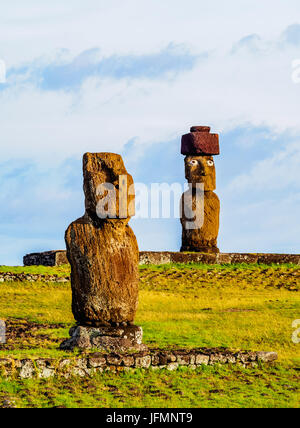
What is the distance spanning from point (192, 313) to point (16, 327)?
571 cm

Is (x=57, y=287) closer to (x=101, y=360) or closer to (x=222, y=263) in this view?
(x=222, y=263)

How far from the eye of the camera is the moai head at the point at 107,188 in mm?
13289

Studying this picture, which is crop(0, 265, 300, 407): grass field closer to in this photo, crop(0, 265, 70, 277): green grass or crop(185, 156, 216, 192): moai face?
crop(0, 265, 70, 277): green grass

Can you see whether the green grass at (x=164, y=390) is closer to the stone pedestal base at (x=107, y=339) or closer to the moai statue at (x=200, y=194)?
the stone pedestal base at (x=107, y=339)

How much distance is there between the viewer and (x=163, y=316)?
64.7 feet

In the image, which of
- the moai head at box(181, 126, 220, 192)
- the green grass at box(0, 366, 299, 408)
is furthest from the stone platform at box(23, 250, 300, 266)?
the green grass at box(0, 366, 299, 408)

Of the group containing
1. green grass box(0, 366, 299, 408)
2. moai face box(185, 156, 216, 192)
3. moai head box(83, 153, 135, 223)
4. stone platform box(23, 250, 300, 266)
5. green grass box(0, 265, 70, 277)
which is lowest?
green grass box(0, 366, 299, 408)

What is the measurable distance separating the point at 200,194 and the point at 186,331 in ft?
52.3

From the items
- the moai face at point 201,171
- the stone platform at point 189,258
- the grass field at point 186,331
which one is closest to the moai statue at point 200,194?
the moai face at point 201,171

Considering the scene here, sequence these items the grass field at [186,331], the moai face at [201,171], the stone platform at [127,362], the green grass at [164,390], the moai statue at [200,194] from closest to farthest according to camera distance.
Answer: the green grass at [164,390] < the grass field at [186,331] < the stone platform at [127,362] < the moai statue at [200,194] < the moai face at [201,171]

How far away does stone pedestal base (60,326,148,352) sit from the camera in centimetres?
1323

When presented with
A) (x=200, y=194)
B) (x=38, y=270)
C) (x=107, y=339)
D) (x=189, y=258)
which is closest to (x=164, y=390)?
(x=107, y=339)

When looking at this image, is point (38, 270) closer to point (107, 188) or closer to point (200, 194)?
point (200, 194)
